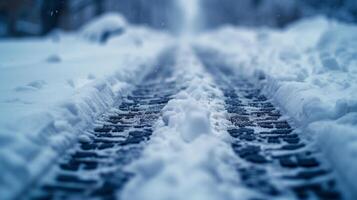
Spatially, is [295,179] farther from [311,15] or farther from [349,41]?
[311,15]

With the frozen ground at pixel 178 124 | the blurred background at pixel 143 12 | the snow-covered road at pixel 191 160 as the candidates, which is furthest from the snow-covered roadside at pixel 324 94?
the blurred background at pixel 143 12

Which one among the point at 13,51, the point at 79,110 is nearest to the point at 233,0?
the point at 13,51

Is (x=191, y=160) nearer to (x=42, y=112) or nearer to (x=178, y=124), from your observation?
(x=178, y=124)

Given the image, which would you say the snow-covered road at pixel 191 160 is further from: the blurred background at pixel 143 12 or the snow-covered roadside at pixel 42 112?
the blurred background at pixel 143 12

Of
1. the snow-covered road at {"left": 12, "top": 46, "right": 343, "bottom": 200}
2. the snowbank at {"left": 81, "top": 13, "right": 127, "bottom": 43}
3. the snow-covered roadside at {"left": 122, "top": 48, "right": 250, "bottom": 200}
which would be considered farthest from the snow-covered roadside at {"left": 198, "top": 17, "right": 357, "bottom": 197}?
the snowbank at {"left": 81, "top": 13, "right": 127, "bottom": 43}

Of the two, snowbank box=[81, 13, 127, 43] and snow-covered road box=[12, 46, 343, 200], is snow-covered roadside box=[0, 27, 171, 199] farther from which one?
snowbank box=[81, 13, 127, 43]

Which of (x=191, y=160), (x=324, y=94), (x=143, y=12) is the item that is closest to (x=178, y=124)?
(x=191, y=160)

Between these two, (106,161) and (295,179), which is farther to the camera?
(106,161)

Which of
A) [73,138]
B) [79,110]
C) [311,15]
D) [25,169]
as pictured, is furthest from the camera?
[311,15]
